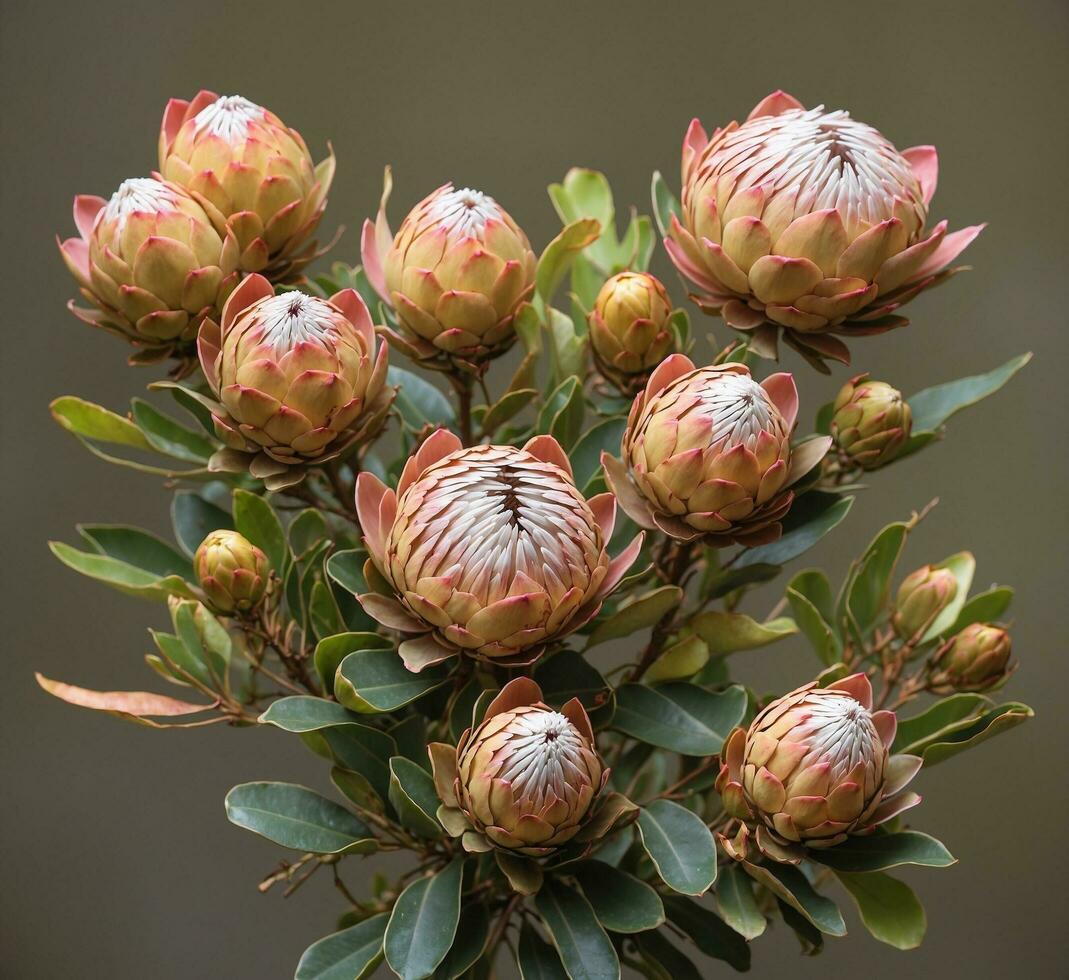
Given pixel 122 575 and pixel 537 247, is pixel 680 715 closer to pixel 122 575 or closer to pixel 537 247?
pixel 122 575

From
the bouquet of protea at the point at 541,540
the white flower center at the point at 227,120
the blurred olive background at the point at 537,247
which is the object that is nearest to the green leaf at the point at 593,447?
the bouquet of protea at the point at 541,540

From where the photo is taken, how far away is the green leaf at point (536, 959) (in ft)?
2.60

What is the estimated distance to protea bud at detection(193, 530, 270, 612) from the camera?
762 mm

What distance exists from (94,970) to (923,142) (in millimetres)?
1879

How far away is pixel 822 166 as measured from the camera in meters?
0.72

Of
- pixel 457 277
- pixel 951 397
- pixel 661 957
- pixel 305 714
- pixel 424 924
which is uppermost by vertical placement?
pixel 457 277

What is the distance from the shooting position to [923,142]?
1988 mm

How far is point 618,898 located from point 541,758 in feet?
0.54

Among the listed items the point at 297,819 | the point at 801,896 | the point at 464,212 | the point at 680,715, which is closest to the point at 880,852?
the point at 801,896

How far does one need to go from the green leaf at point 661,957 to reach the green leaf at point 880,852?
17 cm

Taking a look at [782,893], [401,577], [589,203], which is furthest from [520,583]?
[589,203]

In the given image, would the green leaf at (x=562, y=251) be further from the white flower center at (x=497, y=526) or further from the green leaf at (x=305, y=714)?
the green leaf at (x=305, y=714)

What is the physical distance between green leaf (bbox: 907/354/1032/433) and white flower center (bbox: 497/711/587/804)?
1.38ft

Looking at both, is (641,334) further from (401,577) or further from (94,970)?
(94,970)
